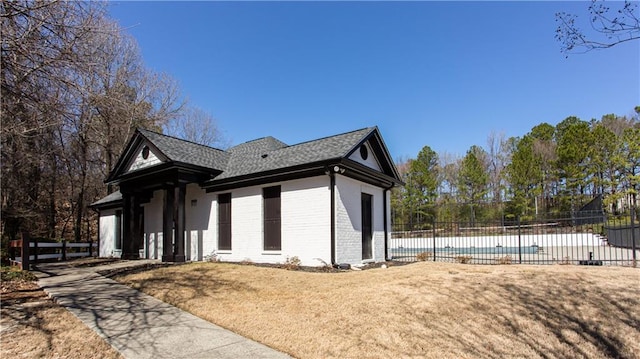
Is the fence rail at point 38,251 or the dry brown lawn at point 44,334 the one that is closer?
the dry brown lawn at point 44,334

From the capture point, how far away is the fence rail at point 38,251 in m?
11.1

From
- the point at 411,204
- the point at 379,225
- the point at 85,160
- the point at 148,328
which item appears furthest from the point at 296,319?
the point at 411,204

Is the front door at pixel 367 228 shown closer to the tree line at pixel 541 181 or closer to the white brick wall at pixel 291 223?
the white brick wall at pixel 291 223

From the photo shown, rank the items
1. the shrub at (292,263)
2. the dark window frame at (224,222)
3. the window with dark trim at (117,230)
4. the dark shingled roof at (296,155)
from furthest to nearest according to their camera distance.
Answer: the window with dark trim at (117,230)
the dark window frame at (224,222)
the dark shingled roof at (296,155)
the shrub at (292,263)

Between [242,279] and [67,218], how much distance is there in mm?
27700

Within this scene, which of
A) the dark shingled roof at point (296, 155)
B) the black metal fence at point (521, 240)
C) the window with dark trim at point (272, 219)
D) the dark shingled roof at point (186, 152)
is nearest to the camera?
the dark shingled roof at point (296, 155)

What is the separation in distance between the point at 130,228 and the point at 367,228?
35.3ft

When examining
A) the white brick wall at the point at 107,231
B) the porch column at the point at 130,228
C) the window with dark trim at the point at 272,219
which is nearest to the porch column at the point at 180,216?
the window with dark trim at the point at 272,219

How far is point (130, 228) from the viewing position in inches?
640

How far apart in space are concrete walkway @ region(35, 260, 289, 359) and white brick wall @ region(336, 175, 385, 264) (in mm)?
5860

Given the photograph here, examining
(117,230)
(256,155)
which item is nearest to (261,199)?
(256,155)

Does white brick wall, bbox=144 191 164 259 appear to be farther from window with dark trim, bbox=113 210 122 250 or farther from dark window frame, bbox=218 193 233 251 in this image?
dark window frame, bbox=218 193 233 251

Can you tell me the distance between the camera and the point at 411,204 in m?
33.0

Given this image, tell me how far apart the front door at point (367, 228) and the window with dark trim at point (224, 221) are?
16.9ft
